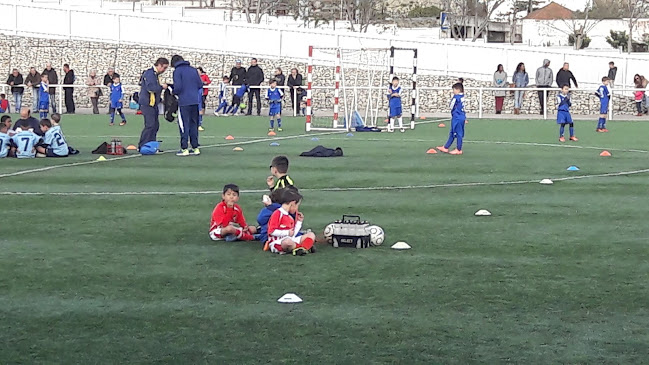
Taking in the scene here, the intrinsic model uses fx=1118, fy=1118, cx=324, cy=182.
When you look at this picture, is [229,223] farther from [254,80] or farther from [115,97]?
[254,80]

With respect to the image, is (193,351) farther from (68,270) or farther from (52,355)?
(68,270)

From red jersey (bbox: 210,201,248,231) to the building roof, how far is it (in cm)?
7074

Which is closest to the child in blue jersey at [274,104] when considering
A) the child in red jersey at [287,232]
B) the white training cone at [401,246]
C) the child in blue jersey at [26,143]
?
the child in blue jersey at [26,143]

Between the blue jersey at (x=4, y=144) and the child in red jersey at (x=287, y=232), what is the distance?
37.3 ft

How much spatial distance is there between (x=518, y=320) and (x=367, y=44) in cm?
4039

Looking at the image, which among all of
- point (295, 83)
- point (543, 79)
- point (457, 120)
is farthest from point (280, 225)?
point (543, 79)

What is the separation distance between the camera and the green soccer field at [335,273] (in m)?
7.30

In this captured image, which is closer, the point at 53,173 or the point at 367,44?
the point at 53,173

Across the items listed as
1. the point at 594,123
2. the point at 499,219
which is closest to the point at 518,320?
the point at 499,219

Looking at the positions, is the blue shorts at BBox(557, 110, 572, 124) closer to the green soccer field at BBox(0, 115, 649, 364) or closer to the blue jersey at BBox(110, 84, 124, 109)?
the green soccer field at BBox(0, 115, 649, 364)

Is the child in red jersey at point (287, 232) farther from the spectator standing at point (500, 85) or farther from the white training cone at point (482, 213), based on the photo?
the spectator standing at point (500, 85)

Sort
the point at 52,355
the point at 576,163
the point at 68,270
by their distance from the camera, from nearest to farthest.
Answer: the point at 52,355 → the point at 68,270 → the point at 576,163

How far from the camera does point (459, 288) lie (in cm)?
905

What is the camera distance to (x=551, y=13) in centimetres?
8294
